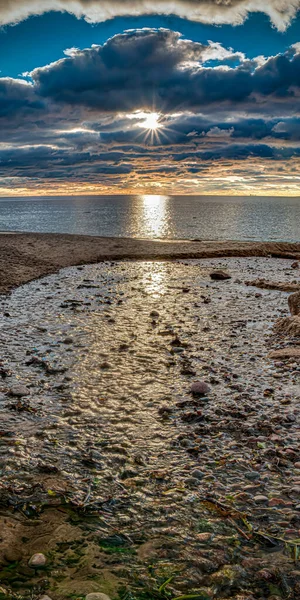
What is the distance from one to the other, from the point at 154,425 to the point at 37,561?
2.89m

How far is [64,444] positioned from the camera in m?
5.75

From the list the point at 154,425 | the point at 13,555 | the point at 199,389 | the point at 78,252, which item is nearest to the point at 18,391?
the point at 154,425

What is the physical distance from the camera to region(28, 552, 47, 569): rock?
12.0 feet

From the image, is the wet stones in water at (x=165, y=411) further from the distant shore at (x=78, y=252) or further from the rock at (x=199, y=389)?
the distant shore at (x=78, y=252)

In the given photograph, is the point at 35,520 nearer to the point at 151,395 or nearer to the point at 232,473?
the point at 232,473

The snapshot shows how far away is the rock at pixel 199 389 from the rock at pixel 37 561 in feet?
13.8

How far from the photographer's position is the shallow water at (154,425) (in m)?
4.32

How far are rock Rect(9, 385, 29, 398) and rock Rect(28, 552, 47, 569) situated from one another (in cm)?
377

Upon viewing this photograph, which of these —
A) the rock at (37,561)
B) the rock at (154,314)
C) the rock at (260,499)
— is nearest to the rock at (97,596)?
the rock at (37,561)

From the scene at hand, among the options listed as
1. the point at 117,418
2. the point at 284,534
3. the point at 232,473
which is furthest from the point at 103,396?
the point at 284,534

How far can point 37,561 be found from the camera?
368 centimetres

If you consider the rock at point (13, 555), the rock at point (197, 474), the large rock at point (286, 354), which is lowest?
the rock at point (197, 474)

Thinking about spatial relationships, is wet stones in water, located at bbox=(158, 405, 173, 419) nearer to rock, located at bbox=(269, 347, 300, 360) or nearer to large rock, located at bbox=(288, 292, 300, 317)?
rock, located at bbox=(269, 347, 300, 360)

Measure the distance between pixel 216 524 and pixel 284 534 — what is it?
0.73 m
